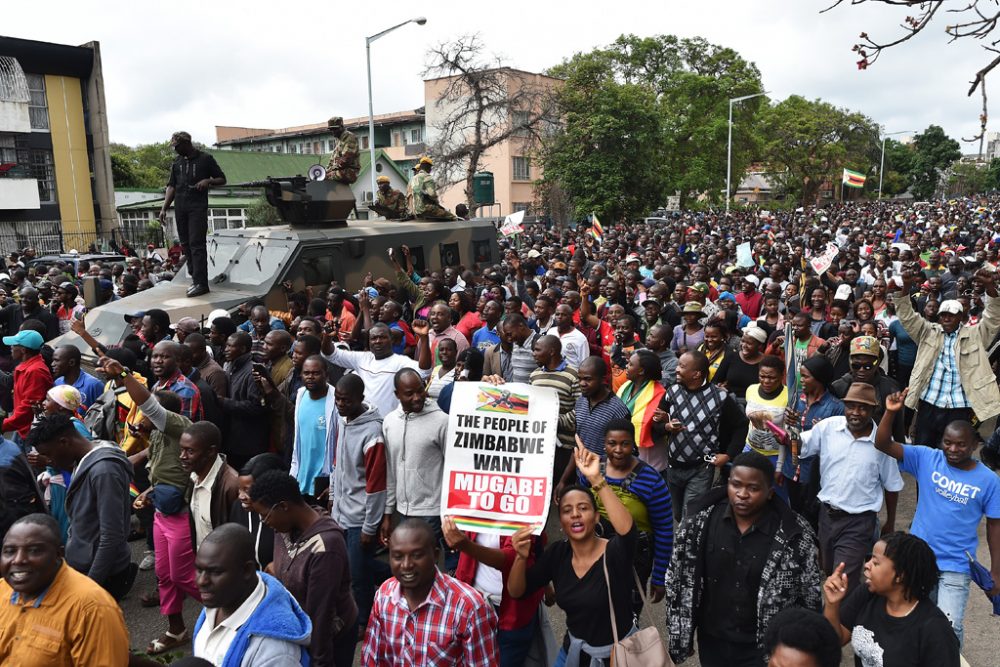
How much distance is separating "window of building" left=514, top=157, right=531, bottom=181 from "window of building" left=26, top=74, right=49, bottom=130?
2488cm

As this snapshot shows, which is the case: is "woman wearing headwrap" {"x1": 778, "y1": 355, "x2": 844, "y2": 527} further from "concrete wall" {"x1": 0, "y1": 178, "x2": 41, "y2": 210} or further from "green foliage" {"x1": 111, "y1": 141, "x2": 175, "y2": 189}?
"green foliage" {"x1": 111, "y1": 141, "x2": 175, "y2": 189}

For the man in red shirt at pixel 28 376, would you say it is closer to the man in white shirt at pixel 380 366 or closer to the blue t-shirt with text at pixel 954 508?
the man in white shirt at pixel 380 366

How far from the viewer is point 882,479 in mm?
4543

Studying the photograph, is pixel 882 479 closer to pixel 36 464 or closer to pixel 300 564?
pixel 300 564

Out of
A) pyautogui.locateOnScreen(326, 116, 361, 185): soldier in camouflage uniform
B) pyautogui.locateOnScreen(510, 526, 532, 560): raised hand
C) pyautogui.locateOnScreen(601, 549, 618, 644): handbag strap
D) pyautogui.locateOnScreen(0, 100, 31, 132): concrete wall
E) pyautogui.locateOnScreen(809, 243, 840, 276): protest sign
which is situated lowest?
pyautogui.locateOnScreen(601, 549, 618, 644): handbag strap

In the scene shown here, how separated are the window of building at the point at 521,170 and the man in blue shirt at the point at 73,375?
41732 mm

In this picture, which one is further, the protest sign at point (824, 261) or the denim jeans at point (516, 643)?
the protest sign at point (824, 261)

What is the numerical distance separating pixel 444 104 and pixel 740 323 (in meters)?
37.8

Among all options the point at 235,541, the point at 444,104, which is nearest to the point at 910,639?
the point at 235,541

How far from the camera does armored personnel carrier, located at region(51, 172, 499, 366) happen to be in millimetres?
9531

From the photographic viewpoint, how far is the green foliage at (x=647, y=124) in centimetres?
3544

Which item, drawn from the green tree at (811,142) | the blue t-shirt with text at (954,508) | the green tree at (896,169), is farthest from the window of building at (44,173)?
the green tree at (896,169)

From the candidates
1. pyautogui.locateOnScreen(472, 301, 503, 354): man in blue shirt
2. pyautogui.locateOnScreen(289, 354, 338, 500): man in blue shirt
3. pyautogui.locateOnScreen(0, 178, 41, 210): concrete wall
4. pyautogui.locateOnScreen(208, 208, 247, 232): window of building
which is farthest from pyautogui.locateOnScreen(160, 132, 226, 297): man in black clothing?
pyautogui.locateOnScreen(208, 208, 247, 232): window of building

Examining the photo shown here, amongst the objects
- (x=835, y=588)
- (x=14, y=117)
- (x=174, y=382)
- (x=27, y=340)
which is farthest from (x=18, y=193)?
(x=835, y=588)
